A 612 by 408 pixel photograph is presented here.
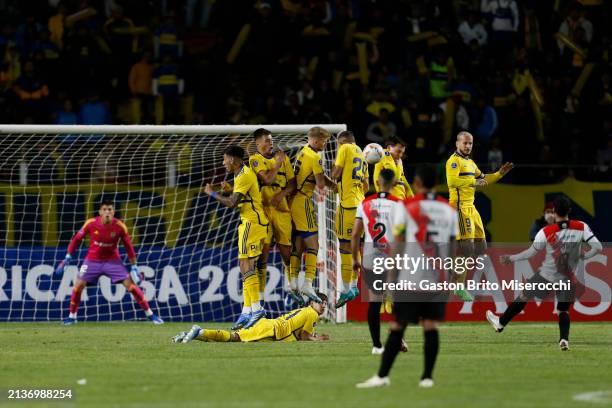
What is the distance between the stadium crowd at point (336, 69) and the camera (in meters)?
23.5

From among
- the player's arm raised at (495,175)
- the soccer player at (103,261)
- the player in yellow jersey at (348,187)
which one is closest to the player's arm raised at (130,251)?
the soccer player at (103,261)

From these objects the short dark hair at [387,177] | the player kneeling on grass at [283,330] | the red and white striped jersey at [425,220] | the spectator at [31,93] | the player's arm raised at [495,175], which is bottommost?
the player kneeling on grass at [283,330]

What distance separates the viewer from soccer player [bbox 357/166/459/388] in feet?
34.0

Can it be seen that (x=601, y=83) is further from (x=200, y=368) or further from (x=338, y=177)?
(x=200, y=368)

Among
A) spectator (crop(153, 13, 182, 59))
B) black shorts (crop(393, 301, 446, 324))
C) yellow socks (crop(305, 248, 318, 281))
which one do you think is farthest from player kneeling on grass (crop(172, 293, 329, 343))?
spectator (crop(153, 13, 182, 59))

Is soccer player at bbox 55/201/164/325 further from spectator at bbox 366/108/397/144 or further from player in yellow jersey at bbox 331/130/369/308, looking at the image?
spectator at bbox 366/108/397/144

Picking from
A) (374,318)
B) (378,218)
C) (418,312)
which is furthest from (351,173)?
(418,312)

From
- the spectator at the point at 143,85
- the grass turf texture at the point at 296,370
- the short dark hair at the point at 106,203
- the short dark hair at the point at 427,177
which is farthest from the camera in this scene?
the spectator at the point at 143,85

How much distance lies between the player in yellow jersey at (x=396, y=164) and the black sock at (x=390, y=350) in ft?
24.3

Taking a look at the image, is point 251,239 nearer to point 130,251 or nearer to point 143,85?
point 130,251

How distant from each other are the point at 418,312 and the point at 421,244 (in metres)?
0.57

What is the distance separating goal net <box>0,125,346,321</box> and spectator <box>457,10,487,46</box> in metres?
6.66

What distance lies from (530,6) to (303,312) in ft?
44.9

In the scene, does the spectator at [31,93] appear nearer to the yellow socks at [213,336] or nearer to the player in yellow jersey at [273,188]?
the player in yellow jersey at [273,188]
